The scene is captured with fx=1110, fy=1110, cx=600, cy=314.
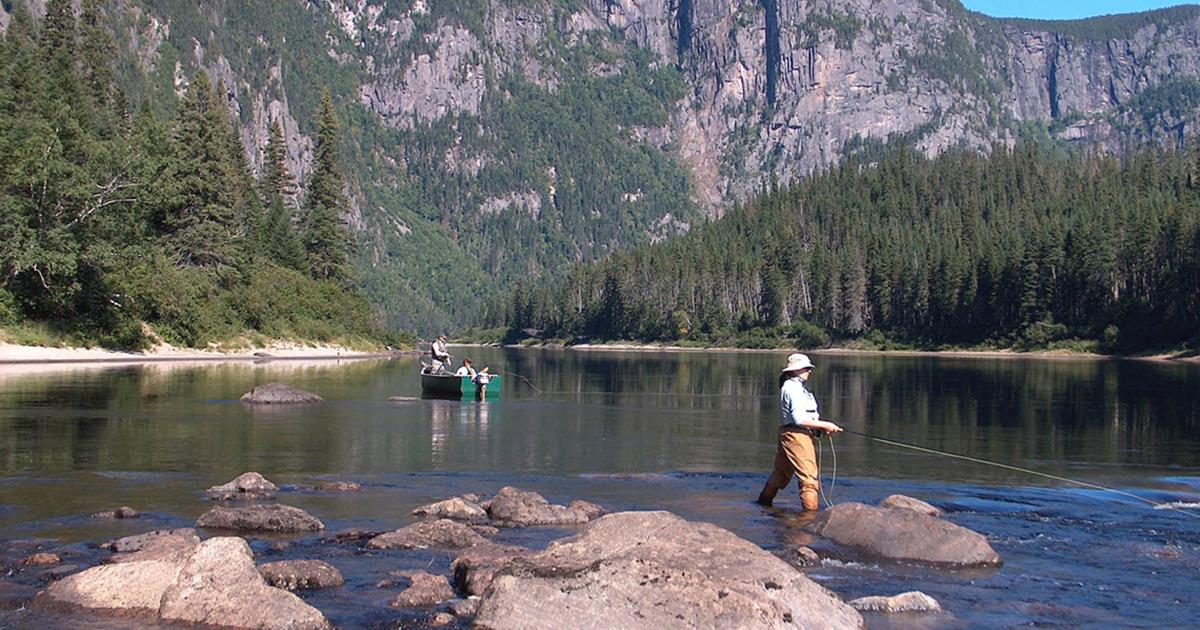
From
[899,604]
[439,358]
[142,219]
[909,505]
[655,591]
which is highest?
[142,219]

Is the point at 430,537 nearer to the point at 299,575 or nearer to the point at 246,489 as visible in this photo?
the point at 299,575

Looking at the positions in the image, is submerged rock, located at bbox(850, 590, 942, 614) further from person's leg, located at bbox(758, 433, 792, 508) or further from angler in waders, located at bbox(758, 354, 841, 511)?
person's leg, located at bbox(758, 433, 792, 508)

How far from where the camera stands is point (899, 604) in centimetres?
1344

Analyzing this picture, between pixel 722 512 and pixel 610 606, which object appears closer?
pixel 610 606

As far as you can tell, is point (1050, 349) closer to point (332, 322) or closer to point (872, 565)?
point (332, 322)

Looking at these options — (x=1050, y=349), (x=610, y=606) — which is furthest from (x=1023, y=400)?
(x=1050, y=349)

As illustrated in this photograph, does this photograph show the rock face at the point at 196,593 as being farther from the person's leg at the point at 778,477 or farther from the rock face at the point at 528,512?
the person's leg at the point at 778,477

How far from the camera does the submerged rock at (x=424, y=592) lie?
13234 mm

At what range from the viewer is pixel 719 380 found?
74812mm

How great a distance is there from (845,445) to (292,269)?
92603mm

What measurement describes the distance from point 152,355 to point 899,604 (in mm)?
70671

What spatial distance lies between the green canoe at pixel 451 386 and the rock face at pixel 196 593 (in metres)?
36.6

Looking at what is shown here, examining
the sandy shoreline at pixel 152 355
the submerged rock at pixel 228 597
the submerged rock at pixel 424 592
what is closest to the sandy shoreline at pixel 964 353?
the sandy shoreline at pixel 152 355

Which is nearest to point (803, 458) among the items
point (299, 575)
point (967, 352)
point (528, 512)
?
point (528, 512)
